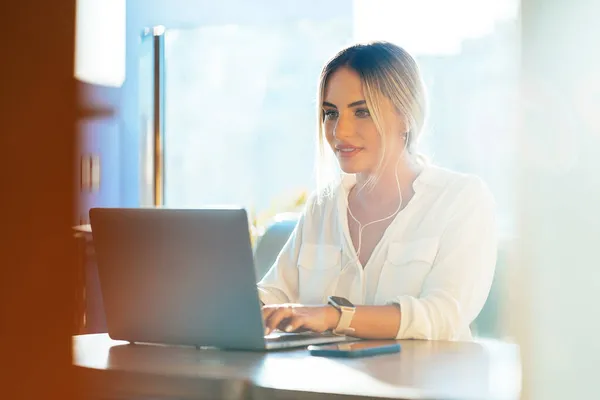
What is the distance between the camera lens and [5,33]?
35.8 inches

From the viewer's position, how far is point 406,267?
5.94 ft

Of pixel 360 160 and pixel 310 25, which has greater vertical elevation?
pixel 310 25

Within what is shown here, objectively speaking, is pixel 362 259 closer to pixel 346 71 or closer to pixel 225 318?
pixel 346 71

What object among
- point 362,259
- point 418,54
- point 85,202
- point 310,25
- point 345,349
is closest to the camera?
point 345,349

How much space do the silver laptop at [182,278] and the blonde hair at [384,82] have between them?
0.77 metres

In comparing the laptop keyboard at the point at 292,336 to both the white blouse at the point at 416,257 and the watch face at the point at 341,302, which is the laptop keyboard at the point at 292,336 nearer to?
the watch face at the point at 341,302

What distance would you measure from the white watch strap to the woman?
25cm

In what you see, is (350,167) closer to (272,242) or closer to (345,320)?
(272,242)

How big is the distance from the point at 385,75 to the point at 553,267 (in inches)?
48.7

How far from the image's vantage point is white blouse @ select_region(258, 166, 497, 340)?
1706 millimetres

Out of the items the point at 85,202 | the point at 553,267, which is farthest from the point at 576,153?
the point at 85,202

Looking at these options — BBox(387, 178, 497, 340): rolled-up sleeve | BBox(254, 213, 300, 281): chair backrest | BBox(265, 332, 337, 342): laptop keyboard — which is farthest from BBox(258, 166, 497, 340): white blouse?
BBox(265, 332, 337, 342): laptop keyboard

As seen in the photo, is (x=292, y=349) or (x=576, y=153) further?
(x=576, y=153)

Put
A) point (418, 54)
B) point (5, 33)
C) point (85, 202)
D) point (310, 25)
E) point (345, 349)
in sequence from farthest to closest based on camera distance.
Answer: point (310, 25), point (418, 54), point (85, 202), point (345, 349), point (5, 33)
